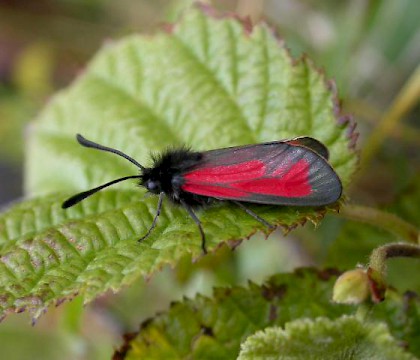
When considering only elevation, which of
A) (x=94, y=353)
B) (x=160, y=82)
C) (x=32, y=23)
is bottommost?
(x=94, y=353)

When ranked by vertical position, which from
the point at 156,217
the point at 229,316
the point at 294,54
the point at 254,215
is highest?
the point at 294,54

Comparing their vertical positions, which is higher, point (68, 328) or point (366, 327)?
point (366, 327)

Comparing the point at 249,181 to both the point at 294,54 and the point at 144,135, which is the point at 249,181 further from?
the point at 294,54

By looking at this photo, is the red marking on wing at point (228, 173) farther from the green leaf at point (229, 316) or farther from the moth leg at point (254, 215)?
the green leaf at point (229, 316)

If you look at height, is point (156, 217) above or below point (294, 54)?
below

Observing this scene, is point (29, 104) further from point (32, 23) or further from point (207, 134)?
point (207, 134)

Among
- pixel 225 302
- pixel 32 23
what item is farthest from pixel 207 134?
pixel 32 23

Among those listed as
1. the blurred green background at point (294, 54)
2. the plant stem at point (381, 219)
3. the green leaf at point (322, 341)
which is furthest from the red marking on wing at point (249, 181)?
the blurred green background at point (294, 54)

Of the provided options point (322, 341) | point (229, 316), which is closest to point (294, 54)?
point (229, 316)

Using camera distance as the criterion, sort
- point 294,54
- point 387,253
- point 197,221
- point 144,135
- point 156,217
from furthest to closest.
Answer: point 294,54
point 144,135
point 156,217
point 197,221
point 387,253
